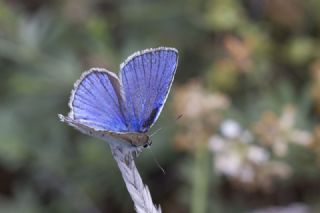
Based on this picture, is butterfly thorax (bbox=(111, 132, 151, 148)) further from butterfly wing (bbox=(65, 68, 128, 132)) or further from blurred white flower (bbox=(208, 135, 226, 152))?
blurred white flower (bbox=(208, 135, 226, 152))

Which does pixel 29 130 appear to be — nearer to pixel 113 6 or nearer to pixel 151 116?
pixel 113 6

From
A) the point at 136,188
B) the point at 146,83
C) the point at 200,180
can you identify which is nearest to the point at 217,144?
the point at 200,180

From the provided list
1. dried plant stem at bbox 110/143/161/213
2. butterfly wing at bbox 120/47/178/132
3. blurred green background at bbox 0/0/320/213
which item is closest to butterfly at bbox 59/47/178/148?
butterfly wing at bbox 120/47/178/132

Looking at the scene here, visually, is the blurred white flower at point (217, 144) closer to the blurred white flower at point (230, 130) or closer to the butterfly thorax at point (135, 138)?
the blurred white flower at point (230, 130)

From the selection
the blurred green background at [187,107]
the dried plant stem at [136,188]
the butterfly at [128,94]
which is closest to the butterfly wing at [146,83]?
the butterfly at [128,94]

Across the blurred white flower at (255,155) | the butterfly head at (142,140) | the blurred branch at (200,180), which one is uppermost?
the butterfly head at (142,140)

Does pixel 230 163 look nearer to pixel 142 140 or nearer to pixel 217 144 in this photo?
pixel 217 144
